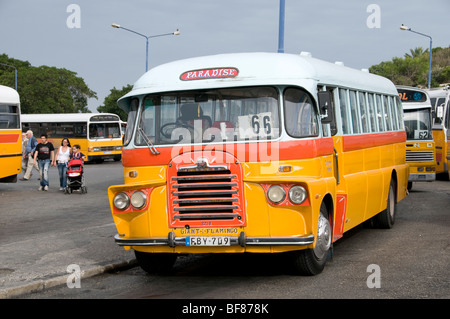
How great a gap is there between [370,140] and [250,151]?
4.18m

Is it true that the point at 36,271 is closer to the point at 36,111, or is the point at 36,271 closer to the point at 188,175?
the point at 188,175

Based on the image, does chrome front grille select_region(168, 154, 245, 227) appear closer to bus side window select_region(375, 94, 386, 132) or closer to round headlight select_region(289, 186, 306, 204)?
round headlight select_region(289, 186, 306, 204)

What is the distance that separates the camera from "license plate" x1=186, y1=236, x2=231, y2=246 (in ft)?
27.8

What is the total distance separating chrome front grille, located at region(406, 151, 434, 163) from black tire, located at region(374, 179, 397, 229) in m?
8.38

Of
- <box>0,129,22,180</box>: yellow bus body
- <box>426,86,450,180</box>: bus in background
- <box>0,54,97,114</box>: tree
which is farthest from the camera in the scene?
<box>0,54,97,114</box>: tree

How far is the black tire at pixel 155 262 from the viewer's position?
9.59 m

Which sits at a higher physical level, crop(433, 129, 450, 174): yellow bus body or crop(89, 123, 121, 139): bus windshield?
crop(89, 123, 121, 139): bus windshield

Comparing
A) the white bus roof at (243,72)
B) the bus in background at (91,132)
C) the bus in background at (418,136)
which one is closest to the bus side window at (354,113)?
the white bus roof at (243,72)

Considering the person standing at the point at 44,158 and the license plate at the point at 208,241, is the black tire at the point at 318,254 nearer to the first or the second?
the license plate at the point at 208,241

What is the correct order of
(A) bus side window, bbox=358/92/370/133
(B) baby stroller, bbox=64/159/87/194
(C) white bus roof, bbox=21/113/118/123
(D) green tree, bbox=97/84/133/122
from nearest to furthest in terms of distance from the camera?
(A) bus side window, bbox=358/92/370/133
(B) baby stroller, bbox=64/159/87/194
(C) white bus roof, bbox=21/113/118/123
(D) green tree, bbox=97/84/133/122

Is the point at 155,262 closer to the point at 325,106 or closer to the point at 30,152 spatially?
the point at 325,106

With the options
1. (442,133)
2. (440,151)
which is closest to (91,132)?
(440,151)

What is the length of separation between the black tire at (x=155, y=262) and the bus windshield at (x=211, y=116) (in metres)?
1.50

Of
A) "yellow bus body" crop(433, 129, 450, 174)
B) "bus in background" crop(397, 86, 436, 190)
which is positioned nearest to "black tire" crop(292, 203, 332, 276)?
"bus in background" crop(397, 86, 436, 190)
